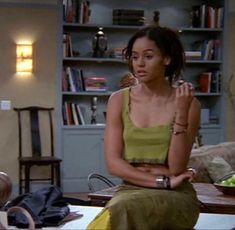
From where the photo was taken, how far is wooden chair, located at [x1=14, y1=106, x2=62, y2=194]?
747 centimetres

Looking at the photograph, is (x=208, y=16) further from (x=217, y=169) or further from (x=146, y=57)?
(x=146, y=57)

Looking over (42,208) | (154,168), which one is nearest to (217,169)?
(42,208)

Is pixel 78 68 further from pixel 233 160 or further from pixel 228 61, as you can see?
pixel 233 160

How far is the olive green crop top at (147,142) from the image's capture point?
74.4 inches

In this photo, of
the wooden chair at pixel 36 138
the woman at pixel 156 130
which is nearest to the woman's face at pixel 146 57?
the woman at pixel 156 130

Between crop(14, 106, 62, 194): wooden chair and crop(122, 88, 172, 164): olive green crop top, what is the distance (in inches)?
217

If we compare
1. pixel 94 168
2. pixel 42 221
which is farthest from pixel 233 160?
pixel 42 221

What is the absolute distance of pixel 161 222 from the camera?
1.77m

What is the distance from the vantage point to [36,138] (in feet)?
24.7

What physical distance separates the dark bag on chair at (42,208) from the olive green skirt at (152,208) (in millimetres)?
419

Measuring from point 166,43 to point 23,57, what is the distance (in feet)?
18.8

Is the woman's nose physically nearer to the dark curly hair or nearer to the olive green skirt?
the dark curly hair

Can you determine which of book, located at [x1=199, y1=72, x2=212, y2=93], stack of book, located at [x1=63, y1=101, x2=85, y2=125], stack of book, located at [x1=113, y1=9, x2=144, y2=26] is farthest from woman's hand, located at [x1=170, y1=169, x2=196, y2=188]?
book, located at [x1=199, y1=72, x2=212, y2=93]

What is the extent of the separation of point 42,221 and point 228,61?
6291mm
